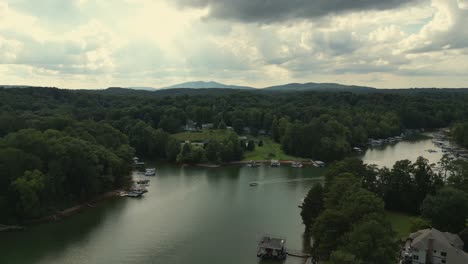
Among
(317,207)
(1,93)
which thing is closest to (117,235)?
(317,207)

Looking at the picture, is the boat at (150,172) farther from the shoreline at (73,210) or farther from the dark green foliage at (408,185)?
the dark green foliage at (408,185)

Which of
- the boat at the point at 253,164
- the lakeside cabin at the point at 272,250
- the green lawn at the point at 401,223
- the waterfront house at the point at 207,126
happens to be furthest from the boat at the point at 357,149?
the lakeside cabin at the point at 272,250

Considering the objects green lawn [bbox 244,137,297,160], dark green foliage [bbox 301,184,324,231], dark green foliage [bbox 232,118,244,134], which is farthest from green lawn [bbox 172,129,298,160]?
dark green foliage [bbox 301,184,324,231]

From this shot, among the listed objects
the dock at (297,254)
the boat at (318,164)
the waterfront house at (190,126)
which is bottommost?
the dock at (297,254)

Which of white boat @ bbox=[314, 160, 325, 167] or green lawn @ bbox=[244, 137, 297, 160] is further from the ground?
green lawn @ bbox=[244, 137, 297, 160]

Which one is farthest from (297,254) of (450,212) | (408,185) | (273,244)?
(408,185)

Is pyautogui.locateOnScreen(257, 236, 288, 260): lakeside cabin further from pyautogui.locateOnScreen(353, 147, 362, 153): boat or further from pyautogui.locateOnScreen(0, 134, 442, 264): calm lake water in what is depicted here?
pyautogui.locateOnScreen(353, 147, 362, 153): boat
